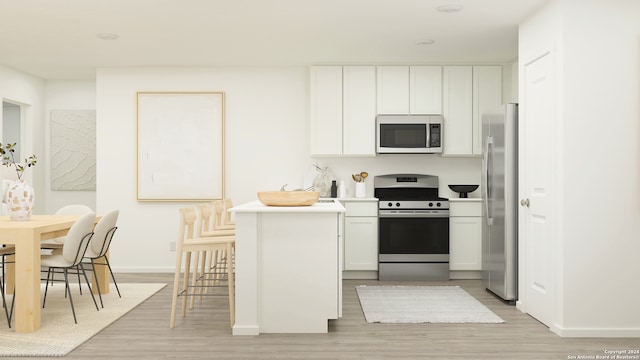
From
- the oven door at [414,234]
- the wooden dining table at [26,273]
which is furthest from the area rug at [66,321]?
the oven door at [414,234]

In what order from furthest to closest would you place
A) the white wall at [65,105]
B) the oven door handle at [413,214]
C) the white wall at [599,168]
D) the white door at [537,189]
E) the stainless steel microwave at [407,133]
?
the white wall at [65,105]
the stainless steel microwave at [407,133]
the oven door handle at [413,214]
the white door at [537,189]
the white wall at [599,168]

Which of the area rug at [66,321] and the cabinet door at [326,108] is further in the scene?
the cabinet door at [326,108]

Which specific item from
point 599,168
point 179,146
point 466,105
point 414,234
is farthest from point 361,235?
point 599,168

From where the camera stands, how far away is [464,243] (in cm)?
610

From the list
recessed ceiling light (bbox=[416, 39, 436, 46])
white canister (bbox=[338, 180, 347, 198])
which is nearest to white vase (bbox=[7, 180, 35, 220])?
white canister (bbox=[338, 180, 347, 198])

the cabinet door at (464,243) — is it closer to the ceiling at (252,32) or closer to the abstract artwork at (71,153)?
the ceiling at (252,32)

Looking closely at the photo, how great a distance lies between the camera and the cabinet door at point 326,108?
6246 mm

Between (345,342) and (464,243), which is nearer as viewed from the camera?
(345,342)

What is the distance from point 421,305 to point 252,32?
2843mm

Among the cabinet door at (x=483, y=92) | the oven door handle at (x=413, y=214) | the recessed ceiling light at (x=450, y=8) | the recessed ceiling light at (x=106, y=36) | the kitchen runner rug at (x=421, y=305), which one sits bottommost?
the kitchen runner rug at (x=421, y=305)

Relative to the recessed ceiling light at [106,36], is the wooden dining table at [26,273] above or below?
below

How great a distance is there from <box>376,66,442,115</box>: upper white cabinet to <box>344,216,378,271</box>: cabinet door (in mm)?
1263

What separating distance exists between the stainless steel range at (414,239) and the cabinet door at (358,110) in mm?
724

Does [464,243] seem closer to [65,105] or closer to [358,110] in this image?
[358,110]
